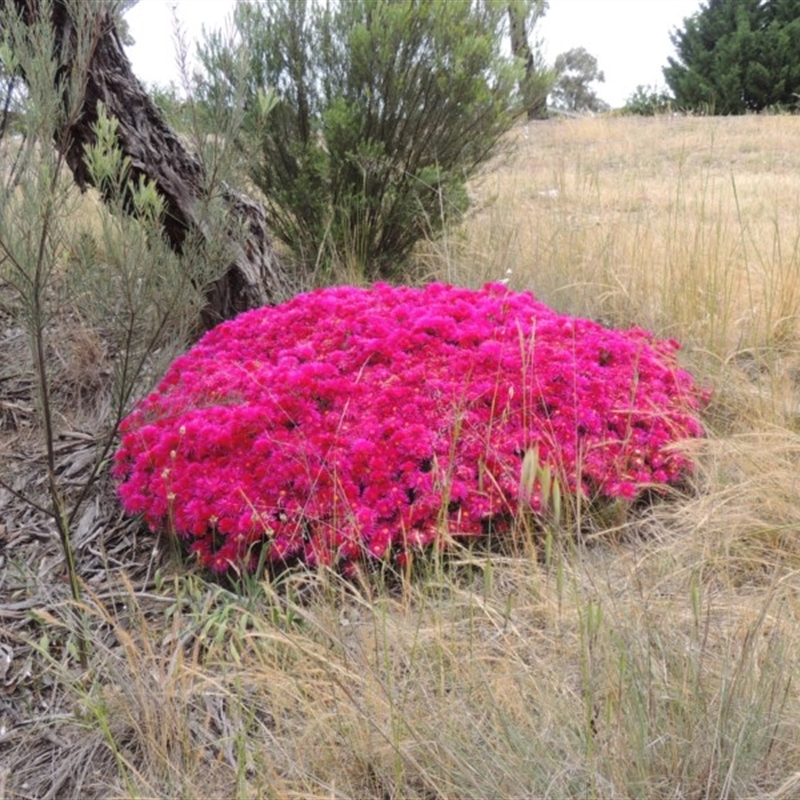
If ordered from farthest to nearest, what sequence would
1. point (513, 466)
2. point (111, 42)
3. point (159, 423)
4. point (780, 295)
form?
1. point (780, 295)
2. point (111, 42)
3. point (159, 423)
4. point (513, 466)

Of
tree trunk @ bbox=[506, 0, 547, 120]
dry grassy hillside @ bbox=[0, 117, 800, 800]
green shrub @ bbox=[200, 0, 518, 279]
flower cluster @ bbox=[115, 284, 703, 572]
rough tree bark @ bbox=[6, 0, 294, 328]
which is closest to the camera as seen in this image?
dry grassy hillside @ bbox=[0, 117, 800, 800]

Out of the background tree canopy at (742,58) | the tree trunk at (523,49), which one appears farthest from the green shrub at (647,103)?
the tree trunk at (523,49)

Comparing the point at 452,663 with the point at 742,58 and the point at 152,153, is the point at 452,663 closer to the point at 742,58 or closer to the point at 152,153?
the point at 152,153

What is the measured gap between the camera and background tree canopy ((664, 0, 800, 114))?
20.0 m

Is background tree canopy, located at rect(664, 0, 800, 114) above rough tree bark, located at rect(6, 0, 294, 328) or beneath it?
above

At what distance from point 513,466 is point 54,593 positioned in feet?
5.05

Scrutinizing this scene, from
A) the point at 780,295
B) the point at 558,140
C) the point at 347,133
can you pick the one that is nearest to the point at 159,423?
the point at 347,133

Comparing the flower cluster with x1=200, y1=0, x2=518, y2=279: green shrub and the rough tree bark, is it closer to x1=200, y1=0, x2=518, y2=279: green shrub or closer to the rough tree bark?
the rough tree bark

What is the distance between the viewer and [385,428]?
3.03m

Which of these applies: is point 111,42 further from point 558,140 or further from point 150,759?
point 558,140

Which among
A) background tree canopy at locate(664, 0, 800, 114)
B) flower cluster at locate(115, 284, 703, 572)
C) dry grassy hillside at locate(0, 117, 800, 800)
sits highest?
background tree canopy at locate(664, 0, 800, 114)

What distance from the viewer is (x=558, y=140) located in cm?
1588

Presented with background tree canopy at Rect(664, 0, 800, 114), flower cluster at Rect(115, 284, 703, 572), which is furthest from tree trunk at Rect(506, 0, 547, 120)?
background tree canopy at Rect(664, 0, 800, 114)

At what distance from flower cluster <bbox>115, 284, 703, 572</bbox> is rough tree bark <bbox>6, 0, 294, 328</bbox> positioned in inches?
22.7
